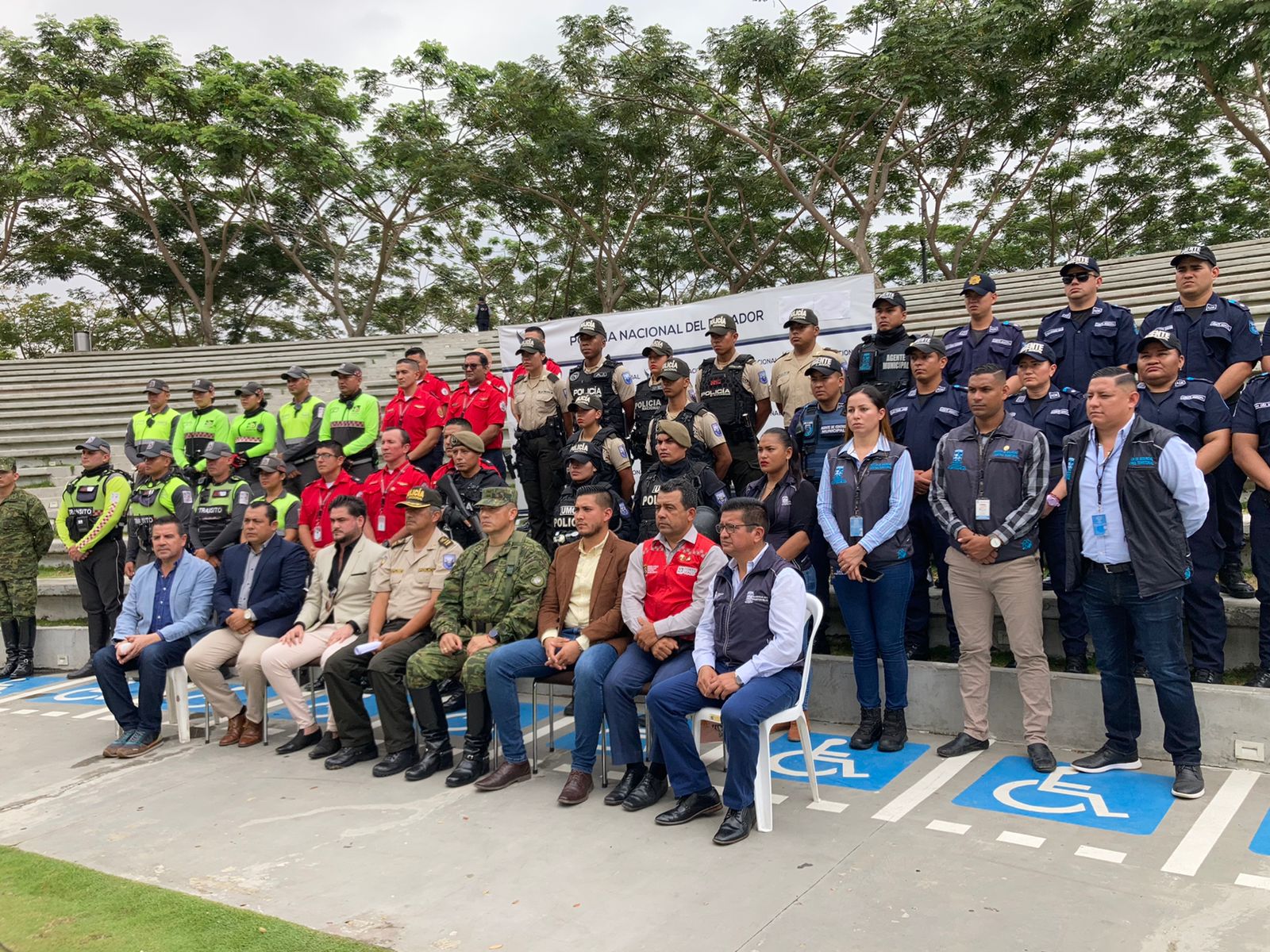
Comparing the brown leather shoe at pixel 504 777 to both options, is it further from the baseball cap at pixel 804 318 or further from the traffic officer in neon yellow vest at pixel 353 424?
the traffic officer in neon yellow vest at pixel 353 424

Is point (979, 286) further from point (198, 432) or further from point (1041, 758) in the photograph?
point (198, 432)

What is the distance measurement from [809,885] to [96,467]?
24.7 feet

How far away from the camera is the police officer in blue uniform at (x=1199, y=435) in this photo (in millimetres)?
4938

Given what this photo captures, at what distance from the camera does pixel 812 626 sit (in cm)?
483

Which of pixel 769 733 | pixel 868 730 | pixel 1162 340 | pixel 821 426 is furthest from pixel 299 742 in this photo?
pixel 1162 340

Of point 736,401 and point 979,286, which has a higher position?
point 979,286

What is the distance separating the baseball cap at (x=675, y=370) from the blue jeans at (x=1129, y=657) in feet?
9.62

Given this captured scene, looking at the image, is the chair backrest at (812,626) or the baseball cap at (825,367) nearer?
the chair backrest at (812,626)

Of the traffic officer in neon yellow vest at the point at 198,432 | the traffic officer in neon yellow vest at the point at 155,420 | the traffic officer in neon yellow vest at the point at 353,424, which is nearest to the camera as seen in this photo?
the traffic officer in neon yellow vest at the point at 353,424

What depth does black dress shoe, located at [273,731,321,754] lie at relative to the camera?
5.96 metres

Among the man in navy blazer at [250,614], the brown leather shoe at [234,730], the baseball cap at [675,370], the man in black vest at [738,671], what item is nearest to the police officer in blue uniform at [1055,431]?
the man in black vest at [738,671]

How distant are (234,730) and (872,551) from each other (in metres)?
4.42

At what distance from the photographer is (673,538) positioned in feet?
16.5

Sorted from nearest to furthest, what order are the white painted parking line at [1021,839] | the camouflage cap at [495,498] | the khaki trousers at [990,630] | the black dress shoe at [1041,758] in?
1. the white painted parking line at [1021,839]
2. the black dress shoe at [1041,758]
3. the khaki trousers at [990,630]
4. the camouflage cap at [495,498]
